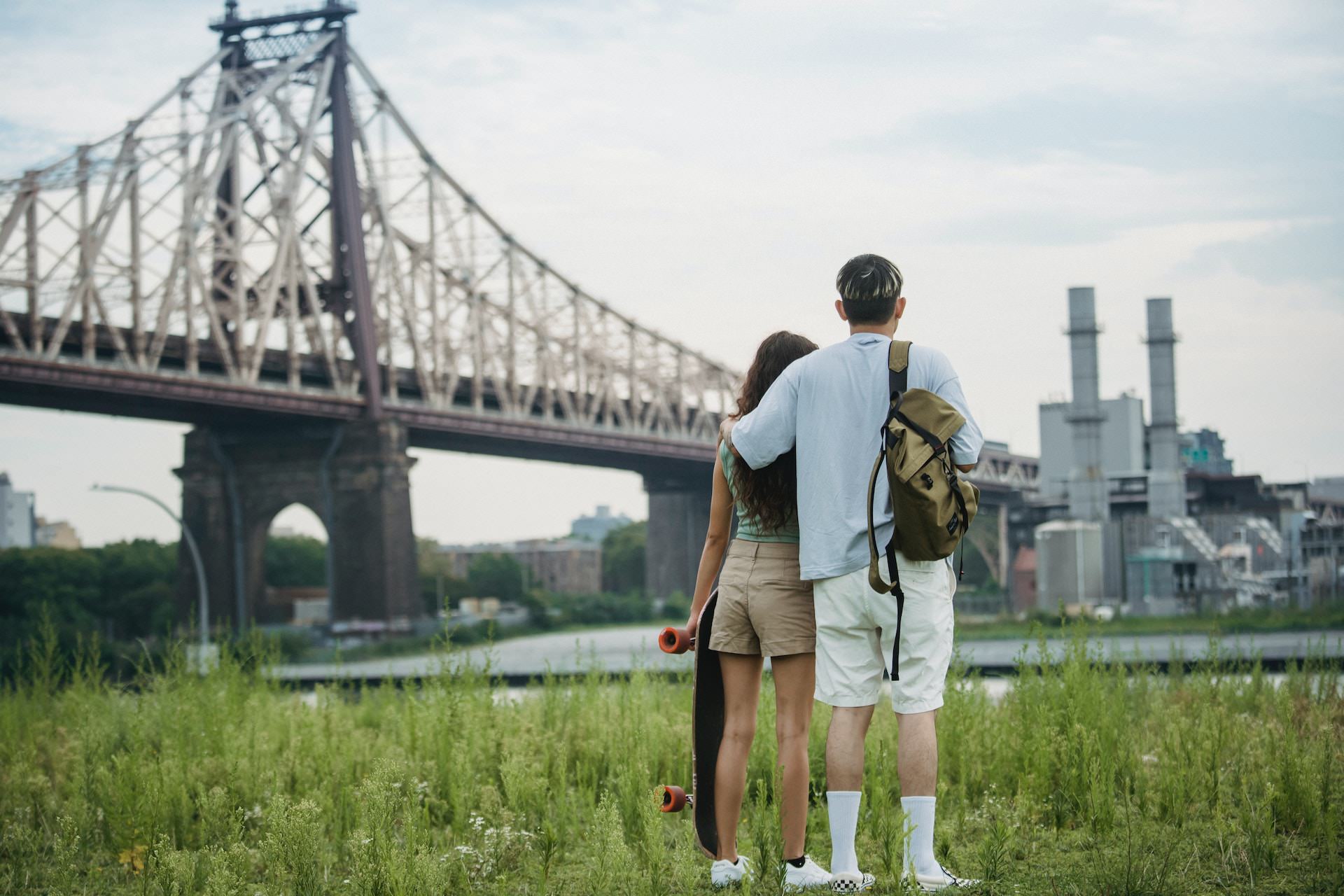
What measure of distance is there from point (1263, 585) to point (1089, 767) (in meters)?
39.0

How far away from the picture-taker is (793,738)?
156 inches

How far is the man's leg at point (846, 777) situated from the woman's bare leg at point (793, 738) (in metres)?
0.09

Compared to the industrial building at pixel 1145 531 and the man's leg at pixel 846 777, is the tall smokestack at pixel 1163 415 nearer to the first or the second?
the industrial building at pixel 1145 531

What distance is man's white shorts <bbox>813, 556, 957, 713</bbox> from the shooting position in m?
3.79

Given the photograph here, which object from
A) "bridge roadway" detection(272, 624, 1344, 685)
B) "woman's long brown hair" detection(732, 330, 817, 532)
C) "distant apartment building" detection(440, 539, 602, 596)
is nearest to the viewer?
Answer: "woman's long brown hair" detection(732, 330, 817, 532)

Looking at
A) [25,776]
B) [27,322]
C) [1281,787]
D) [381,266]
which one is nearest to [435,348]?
[381,266]

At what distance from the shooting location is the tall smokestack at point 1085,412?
39.1 metres

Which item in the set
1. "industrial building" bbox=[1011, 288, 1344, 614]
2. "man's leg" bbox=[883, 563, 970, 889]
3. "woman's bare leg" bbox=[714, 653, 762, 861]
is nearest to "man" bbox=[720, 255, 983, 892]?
"man's leg" bbox=[883, 563, 970, 889]

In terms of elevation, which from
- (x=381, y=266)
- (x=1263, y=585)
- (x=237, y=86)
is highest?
(x=237, y=86)

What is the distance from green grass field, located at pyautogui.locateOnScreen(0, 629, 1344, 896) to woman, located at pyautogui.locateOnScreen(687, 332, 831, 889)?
115mm

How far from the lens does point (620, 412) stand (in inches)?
1762

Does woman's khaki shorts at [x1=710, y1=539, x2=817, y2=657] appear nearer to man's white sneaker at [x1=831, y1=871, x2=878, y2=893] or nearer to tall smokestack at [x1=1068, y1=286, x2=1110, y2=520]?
man's white sneaker at [x1=831, y1=871, x2=878, y2=893]

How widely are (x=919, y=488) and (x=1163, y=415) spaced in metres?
41.9

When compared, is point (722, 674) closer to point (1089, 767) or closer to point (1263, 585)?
Answer: point (1089, 767)
